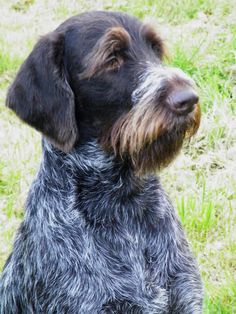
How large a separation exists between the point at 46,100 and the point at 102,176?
0.52 metres

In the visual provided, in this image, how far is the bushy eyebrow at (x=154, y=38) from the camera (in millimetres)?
4191

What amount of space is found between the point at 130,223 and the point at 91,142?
18.3 inches

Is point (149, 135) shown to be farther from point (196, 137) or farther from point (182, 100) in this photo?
point (196, 137)

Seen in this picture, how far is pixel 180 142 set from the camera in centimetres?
396

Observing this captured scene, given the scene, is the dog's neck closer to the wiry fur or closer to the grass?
the wiry fur

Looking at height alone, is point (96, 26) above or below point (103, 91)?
above

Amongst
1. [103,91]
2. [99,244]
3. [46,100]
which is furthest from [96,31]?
[99,244]

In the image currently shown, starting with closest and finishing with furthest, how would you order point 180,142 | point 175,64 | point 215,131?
point 180,142, point 215,131, point 175,64

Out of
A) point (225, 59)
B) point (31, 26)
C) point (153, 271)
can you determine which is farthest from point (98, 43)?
point (31, 26)

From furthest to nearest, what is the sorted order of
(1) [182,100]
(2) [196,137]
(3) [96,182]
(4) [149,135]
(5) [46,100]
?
1. (2) [196,137]
2. (3) [96,182]
3. (5) [46,100]
4. (4) [149,135]
5. (1) [182,100]

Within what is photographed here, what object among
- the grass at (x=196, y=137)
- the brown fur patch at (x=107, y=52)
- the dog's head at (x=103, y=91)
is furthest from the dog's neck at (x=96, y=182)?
the grass at (x=196, y=137)

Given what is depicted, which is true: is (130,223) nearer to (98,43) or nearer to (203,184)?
(98,43)

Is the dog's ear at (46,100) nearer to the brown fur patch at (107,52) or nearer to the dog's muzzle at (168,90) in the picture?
the brown fur patch at (107,52)

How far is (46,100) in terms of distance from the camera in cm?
398
